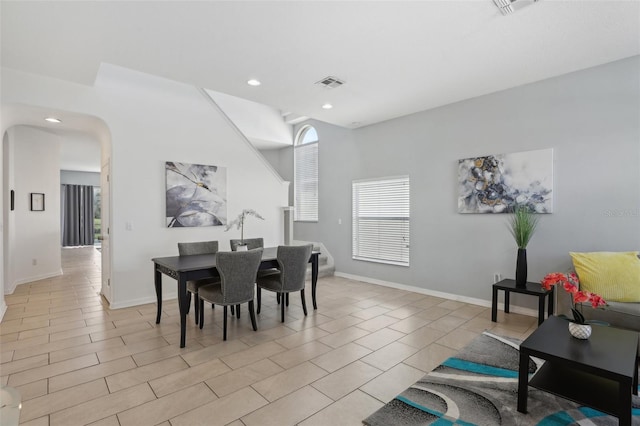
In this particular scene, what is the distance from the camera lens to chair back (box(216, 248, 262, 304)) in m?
3.16

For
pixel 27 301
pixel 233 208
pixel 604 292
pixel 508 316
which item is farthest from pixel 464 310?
pixel 27 301

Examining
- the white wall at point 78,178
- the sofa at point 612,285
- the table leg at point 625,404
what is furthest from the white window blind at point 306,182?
the white wall at point 78,178

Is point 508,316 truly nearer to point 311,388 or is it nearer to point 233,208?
point 311,388

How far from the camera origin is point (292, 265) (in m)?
3.77

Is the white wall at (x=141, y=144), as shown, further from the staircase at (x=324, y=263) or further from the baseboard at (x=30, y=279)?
the baseboard at (x=30, y=279)

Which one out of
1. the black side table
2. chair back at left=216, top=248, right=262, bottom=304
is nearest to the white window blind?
chair back at left=216, top=248, right=262, bottom=304

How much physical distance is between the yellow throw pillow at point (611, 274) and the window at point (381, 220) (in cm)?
245

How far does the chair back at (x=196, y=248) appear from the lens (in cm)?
400

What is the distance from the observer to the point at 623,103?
338cm

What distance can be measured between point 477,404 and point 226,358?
1.98 meters

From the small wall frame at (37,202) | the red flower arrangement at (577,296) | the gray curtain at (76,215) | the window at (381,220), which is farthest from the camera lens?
the gray curtain at (76,215)

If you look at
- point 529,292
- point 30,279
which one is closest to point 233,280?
point 529,292

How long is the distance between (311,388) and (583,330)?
190 centimetres

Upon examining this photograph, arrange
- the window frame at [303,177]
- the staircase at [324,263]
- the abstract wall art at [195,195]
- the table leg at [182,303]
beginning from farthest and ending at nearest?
1. the window frame at [303,177]
2. the staircase at [324,263]
3. the abstract wall art at [195,195]
4. the table leg at [182,303]
